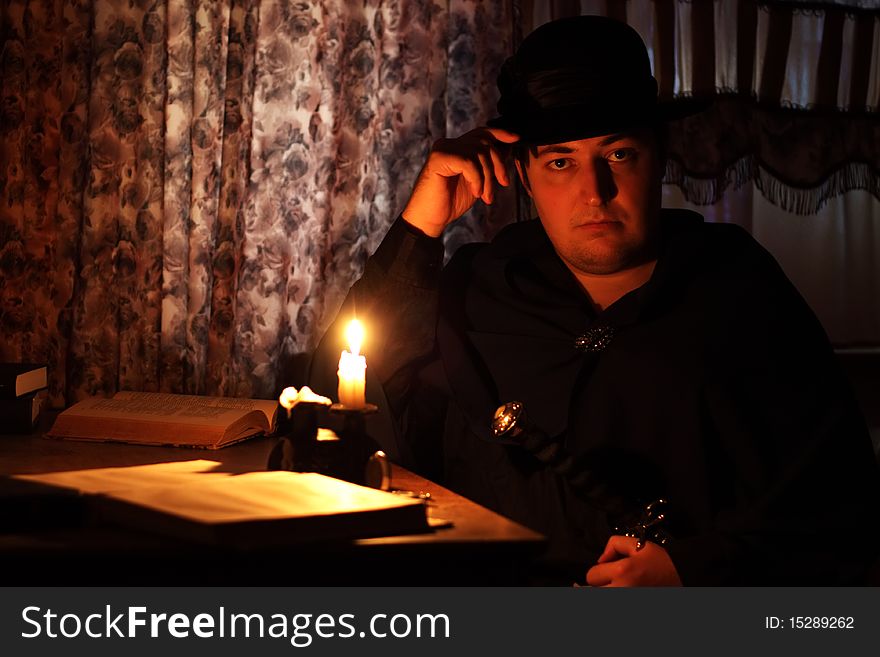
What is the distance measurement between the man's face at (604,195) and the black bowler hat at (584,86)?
40 millimetres

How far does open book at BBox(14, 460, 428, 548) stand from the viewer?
0.98 m

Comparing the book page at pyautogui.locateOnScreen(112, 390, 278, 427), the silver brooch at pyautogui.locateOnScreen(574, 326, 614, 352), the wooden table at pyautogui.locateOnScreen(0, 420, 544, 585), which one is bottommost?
the wooden table at pyautogui.locateOnScreen(0, 420, 544, 585)

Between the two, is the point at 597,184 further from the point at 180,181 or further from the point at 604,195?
the point at 180,181

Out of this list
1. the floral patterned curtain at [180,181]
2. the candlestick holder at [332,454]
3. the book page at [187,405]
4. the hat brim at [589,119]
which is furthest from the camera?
the floral patterned curtain at [180,181]

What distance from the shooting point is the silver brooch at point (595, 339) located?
5.98ft

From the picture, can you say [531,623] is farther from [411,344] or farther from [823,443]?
[411,344]

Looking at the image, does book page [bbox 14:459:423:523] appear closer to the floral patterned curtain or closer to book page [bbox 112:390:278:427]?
book page [bbox 112:390:278:427]

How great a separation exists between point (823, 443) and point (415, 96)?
152 centimetres

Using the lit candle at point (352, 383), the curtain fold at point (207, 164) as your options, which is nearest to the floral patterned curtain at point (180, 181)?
the curtain fold at point (207, 164)

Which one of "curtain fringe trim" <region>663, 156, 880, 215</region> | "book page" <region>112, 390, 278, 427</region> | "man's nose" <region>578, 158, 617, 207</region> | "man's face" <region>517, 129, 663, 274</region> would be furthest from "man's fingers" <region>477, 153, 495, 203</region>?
"curtain fringe trim" <region>663, 156, 880, 215</region>

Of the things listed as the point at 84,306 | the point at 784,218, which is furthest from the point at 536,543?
the point at 784,218

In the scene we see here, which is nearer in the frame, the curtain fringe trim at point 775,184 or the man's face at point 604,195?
the man's face at point 604,195

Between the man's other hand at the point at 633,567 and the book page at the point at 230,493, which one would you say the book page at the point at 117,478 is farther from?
the man's other hand at the point at 633,567

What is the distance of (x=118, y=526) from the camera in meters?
1.09
